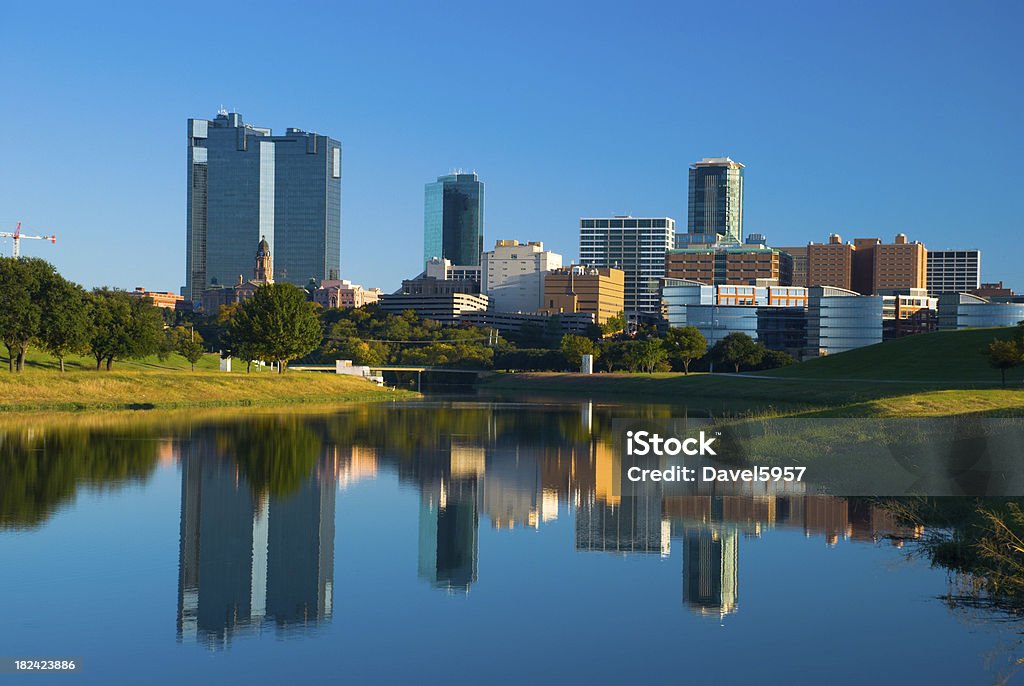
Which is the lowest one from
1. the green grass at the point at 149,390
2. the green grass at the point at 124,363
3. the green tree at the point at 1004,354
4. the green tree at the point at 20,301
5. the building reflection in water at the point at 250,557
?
the building reflection in water at the point at 250,557

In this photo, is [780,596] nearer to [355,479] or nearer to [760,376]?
[355,479]

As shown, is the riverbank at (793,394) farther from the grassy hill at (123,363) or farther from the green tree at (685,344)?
the grassy hill at (123,363)

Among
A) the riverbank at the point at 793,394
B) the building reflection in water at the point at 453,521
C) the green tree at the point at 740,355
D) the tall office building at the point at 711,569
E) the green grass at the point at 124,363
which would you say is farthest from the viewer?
the green tree at the point at 740,355

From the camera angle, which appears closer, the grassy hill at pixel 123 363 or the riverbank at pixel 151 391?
the riverbank at pixel 151 391

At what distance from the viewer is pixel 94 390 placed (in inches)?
3932

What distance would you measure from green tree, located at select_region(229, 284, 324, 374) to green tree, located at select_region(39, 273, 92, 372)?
30.7 meters

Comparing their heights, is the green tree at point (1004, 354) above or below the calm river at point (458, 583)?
above

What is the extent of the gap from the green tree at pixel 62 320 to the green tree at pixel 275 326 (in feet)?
101

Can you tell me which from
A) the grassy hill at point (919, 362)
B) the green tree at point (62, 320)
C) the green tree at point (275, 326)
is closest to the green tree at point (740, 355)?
the grassy hill at point (919, 362)

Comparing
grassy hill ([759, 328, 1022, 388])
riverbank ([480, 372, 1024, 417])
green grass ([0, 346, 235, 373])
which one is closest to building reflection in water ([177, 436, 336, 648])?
riverbank ([480, 372, 1024, 417])

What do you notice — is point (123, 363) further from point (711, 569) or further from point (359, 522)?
point (711, 569)

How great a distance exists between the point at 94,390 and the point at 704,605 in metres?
84.1

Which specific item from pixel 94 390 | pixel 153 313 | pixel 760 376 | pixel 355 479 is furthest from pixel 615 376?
pixel 355 479

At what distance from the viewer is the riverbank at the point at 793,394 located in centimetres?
6712
